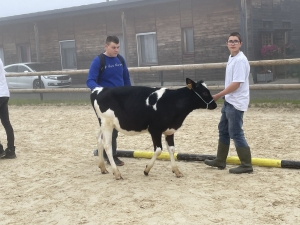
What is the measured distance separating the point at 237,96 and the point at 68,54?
70.1 feet

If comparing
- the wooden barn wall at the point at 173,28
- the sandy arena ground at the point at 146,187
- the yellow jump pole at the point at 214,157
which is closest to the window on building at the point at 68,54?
the wooden barn wall at the point at 173,28

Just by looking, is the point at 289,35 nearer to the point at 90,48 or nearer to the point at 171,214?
the point at 90,48

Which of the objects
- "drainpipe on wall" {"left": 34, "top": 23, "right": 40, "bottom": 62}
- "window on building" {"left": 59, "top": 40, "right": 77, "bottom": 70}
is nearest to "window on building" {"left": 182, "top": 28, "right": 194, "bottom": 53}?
"window on building" {"left": 59, "top": 40, "right": 77, "bottom": 70}

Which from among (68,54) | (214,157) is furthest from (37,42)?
(214,157)

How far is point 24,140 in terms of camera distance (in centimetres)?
883

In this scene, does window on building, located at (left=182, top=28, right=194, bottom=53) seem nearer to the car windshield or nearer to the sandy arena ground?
the car windshield

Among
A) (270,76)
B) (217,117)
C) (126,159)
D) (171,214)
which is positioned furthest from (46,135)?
(270,76)

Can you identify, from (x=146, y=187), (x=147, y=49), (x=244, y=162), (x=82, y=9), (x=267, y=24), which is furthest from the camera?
(x=82, y=9)

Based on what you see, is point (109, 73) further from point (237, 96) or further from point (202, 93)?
point (237, 96)

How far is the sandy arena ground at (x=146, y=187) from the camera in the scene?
4230 mm

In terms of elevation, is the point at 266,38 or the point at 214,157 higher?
the point at 266,38

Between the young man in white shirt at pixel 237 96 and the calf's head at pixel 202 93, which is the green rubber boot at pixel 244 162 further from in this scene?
the calf's head at pixel 202 93

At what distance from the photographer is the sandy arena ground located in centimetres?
423

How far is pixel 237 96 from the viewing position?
538 centimetres
